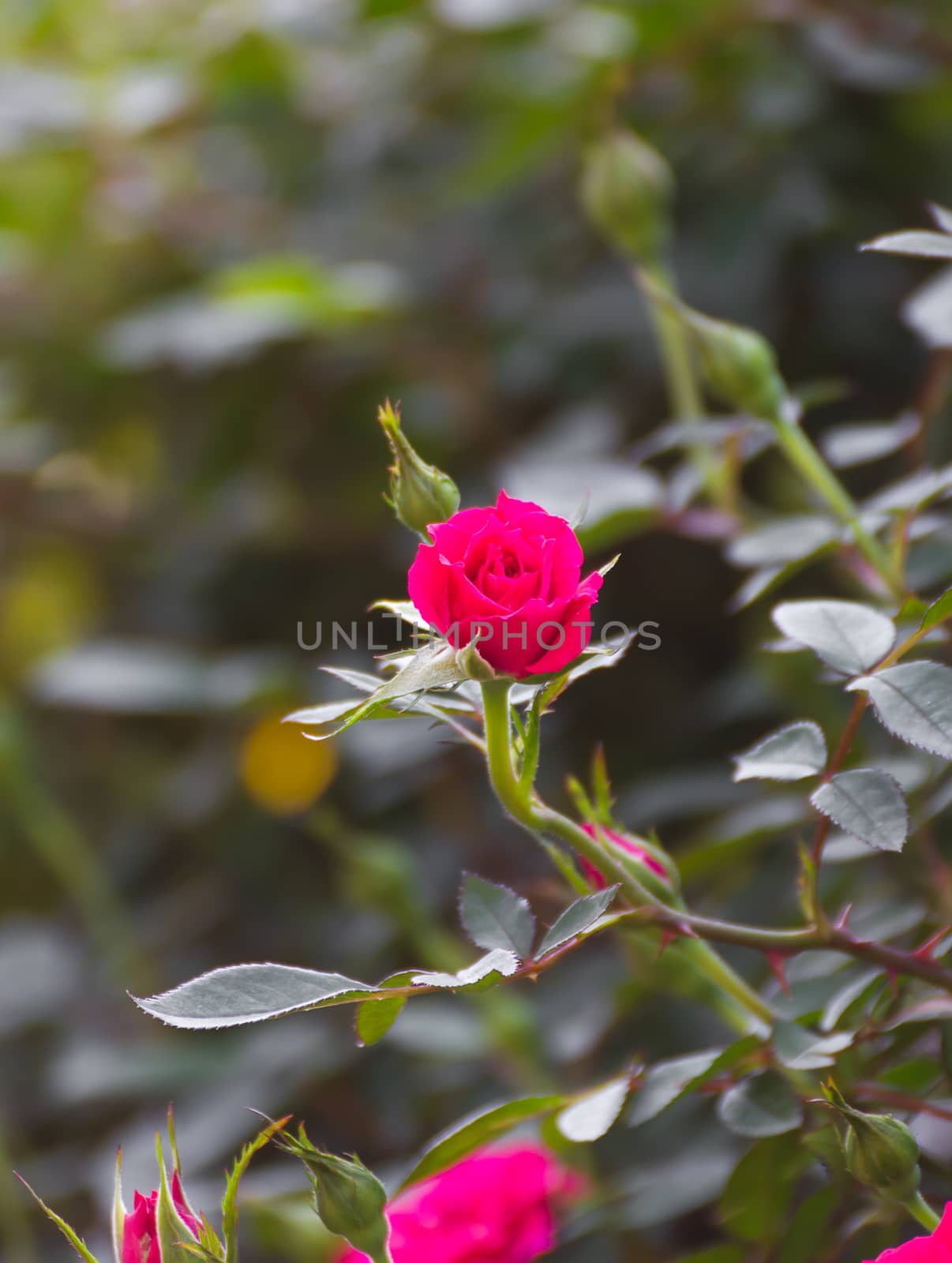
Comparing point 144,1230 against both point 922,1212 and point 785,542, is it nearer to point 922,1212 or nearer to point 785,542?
point 922,1212

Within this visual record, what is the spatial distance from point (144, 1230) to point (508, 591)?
6.8 inches

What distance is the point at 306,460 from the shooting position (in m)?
1.00

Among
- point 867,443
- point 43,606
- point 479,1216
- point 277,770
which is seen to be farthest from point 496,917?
point 43,606

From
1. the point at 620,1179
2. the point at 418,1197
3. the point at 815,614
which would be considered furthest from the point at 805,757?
the point at 620,1179

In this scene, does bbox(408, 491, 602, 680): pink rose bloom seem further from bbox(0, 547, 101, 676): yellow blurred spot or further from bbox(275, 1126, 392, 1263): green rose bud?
bbox(0, 547, 101, 676): yellow blurred spot

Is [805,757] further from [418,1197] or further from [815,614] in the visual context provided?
[418,1197]

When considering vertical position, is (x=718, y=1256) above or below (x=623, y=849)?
below

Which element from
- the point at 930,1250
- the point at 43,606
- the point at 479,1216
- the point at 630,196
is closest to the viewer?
the point at 930,1250

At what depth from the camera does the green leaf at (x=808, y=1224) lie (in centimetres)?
33

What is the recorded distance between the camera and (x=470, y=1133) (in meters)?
0.30

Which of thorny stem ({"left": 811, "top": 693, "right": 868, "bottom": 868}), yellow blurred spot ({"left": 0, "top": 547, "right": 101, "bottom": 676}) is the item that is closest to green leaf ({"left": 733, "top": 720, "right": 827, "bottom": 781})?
thorny stem ({"left": 811, "top": 693, "right": 868, "bottom": 868})

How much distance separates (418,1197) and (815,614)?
266 millimetres

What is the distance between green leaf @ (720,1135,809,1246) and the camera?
1.07 feet

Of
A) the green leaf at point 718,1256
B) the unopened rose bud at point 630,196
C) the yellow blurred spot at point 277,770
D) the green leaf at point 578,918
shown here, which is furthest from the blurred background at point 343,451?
the green leaf at point 578,918
